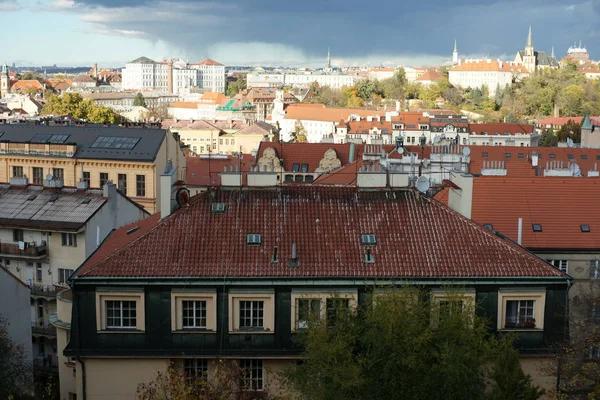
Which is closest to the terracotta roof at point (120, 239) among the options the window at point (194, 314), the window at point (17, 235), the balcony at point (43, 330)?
the window at point (194, 314)

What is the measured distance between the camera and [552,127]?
457ft

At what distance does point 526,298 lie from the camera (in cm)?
2395

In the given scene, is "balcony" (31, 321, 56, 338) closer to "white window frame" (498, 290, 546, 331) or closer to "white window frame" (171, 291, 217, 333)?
"white window frame" (171, 291, 217, 333)

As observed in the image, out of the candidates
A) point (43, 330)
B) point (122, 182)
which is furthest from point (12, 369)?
point (122, 182)

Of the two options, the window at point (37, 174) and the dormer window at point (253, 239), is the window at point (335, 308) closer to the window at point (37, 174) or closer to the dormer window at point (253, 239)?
the dormer window at point (253, 239)

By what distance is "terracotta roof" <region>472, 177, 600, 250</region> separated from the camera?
3366 centimetres

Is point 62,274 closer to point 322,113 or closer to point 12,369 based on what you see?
point 12,369

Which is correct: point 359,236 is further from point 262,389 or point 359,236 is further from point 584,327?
point 584,327

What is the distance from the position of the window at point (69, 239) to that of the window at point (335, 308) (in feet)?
56.7

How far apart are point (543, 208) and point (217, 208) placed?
1513cm

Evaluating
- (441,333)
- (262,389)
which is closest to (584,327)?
(441,333)

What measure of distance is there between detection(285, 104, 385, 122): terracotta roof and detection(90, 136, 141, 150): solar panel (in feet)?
297

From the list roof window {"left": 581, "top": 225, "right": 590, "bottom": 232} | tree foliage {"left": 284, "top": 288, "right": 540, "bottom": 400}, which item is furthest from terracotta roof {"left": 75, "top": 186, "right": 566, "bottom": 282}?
roof window {"left": 581, "top": 225, "right": 590, "bottom": 232}

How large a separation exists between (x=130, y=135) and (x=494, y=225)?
28348mm
